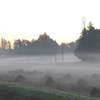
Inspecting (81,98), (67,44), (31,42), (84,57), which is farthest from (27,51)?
(81,98)

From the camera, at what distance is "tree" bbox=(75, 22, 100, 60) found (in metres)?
74.5

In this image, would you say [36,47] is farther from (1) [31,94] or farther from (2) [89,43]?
(1) [31,94]

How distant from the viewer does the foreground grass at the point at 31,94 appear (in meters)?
20.0

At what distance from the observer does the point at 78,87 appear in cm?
2875

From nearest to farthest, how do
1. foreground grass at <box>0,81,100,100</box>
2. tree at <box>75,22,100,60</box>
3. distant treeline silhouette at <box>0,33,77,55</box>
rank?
foreground grass at <box>0,81,100,100</box> → tree at <box>75,22,100,60</box> → distant treeline silhouette at <box>0,33,77,55</box>

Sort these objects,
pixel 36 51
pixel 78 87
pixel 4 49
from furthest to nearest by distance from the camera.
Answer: pixel 4 49 < pixel 36 51 < pixel 78 87

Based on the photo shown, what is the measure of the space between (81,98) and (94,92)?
5785mm

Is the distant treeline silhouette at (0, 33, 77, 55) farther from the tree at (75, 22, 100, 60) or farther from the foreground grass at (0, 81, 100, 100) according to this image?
the foreground grass at (0, 81, 100, 100)

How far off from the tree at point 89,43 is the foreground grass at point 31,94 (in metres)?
51.4

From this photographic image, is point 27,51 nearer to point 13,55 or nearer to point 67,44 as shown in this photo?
point 13,55

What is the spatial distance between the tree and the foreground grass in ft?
168

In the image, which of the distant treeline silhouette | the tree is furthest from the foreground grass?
the distant treeline silhouette

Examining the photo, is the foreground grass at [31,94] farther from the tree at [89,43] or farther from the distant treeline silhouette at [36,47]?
the distant treeline silhouette at [36,47]

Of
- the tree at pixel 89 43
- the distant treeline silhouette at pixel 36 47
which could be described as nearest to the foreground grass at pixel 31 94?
the tree at pixel 89 43
